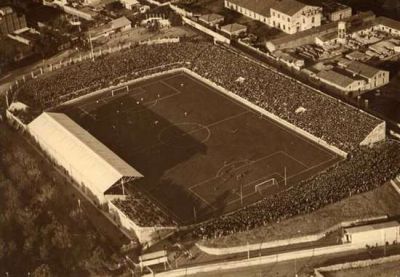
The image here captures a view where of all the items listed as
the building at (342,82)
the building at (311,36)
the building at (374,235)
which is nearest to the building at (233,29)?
the building at (311,36)

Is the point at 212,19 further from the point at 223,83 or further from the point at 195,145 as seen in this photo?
the point at 195,145

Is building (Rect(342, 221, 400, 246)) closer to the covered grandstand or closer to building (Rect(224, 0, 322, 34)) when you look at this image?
the covered grandstand

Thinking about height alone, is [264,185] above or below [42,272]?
below

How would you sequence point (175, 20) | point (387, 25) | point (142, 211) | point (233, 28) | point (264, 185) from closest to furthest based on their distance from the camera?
point (142, 211) → point (264, 185) → point (387, 25) → point (233, 28) → point (175, 20)

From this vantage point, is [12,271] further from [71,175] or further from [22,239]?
[71,175]

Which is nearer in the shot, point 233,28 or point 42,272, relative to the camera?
point 42,272

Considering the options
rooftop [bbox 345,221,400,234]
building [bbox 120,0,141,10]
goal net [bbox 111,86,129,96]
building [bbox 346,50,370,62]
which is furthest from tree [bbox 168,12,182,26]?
rooftop [bbox 345,221,400,234]

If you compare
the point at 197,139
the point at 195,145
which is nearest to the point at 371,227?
the point at 195,145
